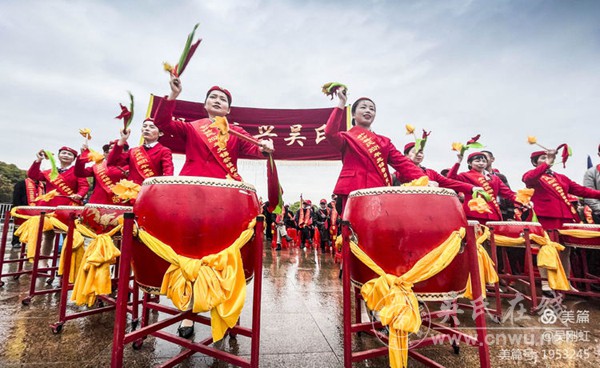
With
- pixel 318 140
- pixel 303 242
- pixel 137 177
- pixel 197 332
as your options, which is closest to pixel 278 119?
pixel 318 140

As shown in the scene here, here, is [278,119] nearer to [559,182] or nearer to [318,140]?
[318,140]

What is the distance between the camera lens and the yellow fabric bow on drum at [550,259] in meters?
3.05

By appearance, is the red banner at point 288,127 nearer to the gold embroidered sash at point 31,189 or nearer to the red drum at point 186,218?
the gold embroidered sash at point 31,189

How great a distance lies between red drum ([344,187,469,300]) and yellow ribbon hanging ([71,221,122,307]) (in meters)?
1.79

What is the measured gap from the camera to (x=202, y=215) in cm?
143

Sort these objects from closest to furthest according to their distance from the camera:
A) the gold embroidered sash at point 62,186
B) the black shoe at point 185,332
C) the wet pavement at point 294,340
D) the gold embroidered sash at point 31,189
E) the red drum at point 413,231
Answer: the red drum at point 413,231
the wet pavement at point 294,340
the black shoe at point 185,332
the gold embroidered sash at point 62,186
the gold embroidered sash at point 31,189

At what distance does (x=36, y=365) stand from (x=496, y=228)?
410cm

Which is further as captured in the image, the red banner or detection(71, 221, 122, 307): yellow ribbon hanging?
the red banner

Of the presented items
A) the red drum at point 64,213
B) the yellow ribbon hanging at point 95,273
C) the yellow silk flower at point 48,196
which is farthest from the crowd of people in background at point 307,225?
the yellow ribbon hanging at point 95,273

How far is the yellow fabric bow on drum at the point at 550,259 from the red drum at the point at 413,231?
2.10 metres

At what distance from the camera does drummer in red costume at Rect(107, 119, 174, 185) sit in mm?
3076

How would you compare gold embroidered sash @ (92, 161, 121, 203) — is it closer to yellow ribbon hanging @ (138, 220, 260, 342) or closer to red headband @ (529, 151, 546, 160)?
yellow ribbon hanging @ (138, 220, 260, 342)

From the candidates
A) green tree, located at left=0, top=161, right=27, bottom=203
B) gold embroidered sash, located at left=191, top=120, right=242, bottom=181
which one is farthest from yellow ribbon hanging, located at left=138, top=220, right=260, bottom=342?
green tree, located at left=0, top=161, right=27, bottom=203

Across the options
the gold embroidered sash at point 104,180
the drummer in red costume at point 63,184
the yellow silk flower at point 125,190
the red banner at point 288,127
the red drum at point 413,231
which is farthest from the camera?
the red banner at point 288,127
